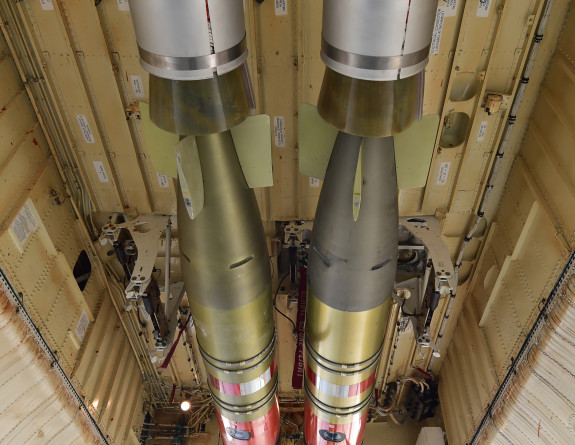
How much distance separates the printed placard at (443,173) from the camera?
3566 millimetres

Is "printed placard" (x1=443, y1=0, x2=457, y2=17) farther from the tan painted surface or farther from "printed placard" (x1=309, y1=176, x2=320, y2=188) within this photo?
"printed placard" (x1=309, y1=176, x2=320, y2=188)

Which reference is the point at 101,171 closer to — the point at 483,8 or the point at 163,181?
the point at 163,181

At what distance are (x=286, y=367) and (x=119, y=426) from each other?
1.70 metres

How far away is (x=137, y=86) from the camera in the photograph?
319cm

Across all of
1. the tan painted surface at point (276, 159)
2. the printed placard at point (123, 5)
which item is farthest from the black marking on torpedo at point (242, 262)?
the printed placard at point (123, 5)

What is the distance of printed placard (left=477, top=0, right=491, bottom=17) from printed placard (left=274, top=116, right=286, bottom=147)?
1.40 meters

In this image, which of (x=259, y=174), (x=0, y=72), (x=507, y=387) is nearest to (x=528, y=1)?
(x=259, y=174)

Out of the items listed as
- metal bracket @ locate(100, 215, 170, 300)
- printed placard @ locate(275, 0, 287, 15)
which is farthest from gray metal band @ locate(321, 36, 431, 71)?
metal bracket @ locate(100, 215, 170, 300)

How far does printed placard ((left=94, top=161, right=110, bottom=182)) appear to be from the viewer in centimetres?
359

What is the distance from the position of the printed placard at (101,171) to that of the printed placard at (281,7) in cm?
174

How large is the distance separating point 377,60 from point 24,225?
2496 mm

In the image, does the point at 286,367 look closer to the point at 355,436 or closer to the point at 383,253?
the point at 355,436

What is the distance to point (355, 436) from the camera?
4000 millimetres

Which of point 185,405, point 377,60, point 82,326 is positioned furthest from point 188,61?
point 185,405
